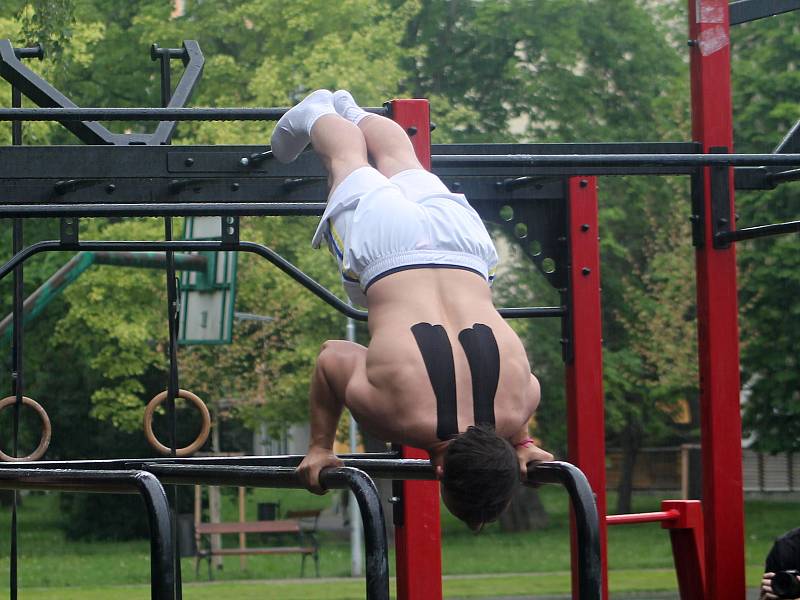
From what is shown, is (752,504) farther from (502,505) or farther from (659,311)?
(502,505)

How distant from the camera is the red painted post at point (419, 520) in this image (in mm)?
4023

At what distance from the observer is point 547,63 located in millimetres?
23734

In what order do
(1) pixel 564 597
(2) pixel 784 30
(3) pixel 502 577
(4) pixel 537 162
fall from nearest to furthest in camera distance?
(4) pixel 537 162 < (1) pixel 564 597 < (3) pixel 502 577 < (2) pixel 784 30

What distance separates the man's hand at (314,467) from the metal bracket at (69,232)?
6.63ft

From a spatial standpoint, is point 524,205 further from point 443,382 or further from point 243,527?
point 243,527

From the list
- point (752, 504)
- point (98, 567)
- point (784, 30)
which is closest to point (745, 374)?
point (784, 30)

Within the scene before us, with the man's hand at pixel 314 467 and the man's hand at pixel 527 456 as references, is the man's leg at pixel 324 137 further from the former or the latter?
the man's hand at pixel 527 456

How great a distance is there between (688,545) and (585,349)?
828mm

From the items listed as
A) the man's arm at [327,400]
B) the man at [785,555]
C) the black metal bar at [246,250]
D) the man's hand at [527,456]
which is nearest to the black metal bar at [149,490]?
the man's arm at [327,400]

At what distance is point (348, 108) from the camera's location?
3980 mm

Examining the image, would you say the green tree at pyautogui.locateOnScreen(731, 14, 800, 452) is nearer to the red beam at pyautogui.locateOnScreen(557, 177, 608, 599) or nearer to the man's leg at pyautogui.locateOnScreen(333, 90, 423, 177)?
the red beam at pyautogui.locateOnScreen(557, 177, 608, 599)

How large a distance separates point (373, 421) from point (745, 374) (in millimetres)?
19933

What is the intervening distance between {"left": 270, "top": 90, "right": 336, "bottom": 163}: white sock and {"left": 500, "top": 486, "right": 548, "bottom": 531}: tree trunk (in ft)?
73.0

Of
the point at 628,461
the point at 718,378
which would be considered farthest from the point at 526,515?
the point at 718,378
